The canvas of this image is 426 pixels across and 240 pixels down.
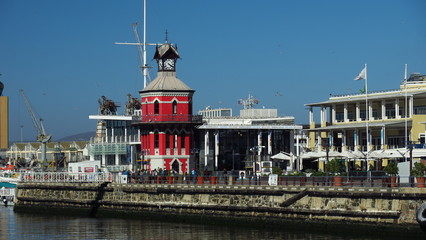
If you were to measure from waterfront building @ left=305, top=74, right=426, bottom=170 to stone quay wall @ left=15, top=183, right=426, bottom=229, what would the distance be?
17.0 m

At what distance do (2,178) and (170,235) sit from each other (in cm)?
4723

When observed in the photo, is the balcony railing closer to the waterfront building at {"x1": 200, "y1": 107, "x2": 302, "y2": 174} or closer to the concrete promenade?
the waterfront building at {"x1": 200, "y1": 107, "x2": 302, "y2": 174}

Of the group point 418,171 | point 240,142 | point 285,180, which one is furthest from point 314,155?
point 240,142

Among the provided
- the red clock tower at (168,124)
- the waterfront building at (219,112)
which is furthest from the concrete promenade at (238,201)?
the waterfront building at (219,112)

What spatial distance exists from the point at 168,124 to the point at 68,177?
1299 centimetres

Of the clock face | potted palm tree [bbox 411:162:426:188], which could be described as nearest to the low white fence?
the clock face

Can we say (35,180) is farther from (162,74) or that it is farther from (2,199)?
(162,74)

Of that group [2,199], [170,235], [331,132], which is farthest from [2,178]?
[170,235]

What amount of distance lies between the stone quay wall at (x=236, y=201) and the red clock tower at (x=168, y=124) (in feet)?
42.5

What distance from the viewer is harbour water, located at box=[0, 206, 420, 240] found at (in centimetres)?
6281

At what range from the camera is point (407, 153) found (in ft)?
256

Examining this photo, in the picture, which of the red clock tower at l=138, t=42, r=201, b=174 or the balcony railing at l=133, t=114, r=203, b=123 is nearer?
the balcony railing at l=133, t=114, r=203, b=123

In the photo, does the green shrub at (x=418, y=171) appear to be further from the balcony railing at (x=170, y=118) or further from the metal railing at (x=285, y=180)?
the balcony railing at (x=170, y=118)

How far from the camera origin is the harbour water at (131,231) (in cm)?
6281
